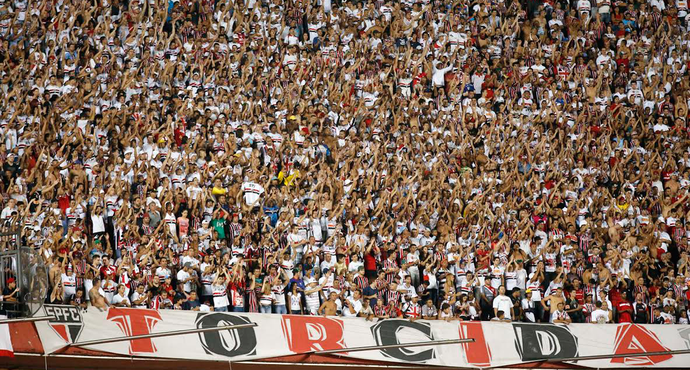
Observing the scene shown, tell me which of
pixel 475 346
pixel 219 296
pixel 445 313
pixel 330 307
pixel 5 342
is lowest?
pixel 475 346

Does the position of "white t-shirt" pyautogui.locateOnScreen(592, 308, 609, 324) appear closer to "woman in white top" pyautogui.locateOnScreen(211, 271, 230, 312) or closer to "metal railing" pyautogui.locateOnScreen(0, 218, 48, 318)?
"woman in white top" pyautogui.locateOnScreen(211, 271, 230, 312)

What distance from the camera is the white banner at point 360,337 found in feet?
55.9

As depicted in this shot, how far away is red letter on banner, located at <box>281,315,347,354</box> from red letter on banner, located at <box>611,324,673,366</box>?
5336 millimetres

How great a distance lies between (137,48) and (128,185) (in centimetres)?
509

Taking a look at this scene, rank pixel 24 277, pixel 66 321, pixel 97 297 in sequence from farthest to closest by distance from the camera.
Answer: pixel 97 297 < pixel 66 321 < pixel 24 277

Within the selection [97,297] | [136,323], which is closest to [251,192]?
[97,297]

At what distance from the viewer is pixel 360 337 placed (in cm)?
1894

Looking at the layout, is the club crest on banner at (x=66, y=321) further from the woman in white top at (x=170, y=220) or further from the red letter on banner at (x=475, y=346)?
the red letter on banner at (x=475, y=346)

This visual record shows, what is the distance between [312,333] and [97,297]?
12.2ft

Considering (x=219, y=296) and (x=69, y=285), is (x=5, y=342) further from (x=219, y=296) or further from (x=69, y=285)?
(x=219, y=296)

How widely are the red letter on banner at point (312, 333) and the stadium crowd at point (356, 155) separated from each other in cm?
103

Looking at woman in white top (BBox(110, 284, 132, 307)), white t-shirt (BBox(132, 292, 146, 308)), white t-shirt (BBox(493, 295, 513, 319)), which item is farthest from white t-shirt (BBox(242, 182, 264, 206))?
white t-shirt (BBox(493, 295, 513, 319))

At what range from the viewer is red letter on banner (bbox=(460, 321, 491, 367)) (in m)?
19.4

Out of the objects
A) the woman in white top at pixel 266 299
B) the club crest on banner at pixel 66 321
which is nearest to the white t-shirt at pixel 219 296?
the woman in white top at pixel 266 299
